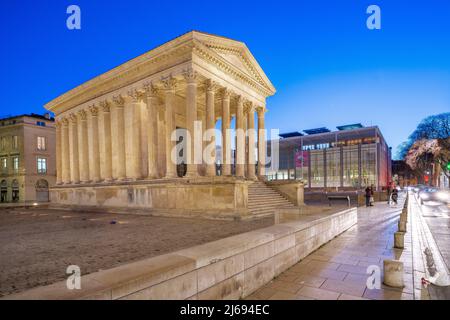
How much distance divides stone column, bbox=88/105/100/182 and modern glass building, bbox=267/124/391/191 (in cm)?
5619

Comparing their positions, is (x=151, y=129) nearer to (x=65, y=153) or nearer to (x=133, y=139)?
(x=133, y=139)

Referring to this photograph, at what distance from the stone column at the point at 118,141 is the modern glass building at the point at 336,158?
55.5 metres

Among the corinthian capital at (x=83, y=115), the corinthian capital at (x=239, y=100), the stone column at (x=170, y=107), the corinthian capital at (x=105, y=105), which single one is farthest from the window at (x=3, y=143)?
the corinthian capital at (x=239, y=100)

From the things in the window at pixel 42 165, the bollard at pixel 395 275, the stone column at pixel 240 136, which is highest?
the stone column at pixel 240 136

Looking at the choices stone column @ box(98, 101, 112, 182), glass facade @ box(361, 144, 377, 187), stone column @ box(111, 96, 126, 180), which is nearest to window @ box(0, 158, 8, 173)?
stone column @ box(98, 101, 112, 182)

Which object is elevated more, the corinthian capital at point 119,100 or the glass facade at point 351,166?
the corinthian capital at point 119,100

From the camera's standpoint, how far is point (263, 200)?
19.1m

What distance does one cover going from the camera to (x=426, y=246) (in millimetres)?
7805

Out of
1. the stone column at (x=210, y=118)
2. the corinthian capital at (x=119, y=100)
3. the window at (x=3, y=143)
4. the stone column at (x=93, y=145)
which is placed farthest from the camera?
the window at (x=3, y=143)

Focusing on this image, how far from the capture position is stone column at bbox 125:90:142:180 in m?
21.9

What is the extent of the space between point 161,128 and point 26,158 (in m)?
31.3

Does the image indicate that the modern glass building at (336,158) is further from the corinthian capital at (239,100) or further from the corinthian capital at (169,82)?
the corinthian capital at (169,82)

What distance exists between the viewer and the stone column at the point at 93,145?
85.4 feet

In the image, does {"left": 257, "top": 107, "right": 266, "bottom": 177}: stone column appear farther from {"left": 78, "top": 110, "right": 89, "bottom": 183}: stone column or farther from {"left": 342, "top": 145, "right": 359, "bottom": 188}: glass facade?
{"left": 342, "top": 145, "right": 359, "bottom": 188}: glass facade
